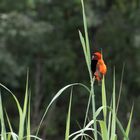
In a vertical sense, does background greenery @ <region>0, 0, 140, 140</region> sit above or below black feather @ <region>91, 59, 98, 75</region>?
below

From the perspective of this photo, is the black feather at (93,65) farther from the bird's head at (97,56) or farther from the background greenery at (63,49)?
the background greenery at (63,49)

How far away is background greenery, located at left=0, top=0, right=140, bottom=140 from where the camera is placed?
1339 cm

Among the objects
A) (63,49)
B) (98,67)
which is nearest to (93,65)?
(98,67)

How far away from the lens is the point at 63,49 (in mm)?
14852

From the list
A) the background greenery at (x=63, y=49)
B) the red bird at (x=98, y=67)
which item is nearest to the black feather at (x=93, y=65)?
the red bird at (x=98, y=67)

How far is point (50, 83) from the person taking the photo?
50.0ft

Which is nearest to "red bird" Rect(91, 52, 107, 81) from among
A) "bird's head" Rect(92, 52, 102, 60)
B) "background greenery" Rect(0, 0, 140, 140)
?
"bird's head" Rect(92, 52, 102, 60)

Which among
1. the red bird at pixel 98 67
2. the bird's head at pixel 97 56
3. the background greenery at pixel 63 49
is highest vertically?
the bird's head at pixel 97 56

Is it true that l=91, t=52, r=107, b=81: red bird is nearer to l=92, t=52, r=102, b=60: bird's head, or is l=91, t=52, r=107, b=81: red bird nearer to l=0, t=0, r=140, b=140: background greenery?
l=92, t=52, r=102, b=60: bird's head

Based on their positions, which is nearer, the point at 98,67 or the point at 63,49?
the point at 98,67

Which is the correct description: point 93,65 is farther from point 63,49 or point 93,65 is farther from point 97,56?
point 63,49

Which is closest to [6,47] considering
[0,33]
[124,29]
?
[0,33]

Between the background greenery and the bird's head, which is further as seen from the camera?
the background greenery

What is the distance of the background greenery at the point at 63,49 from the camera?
43.9ft
